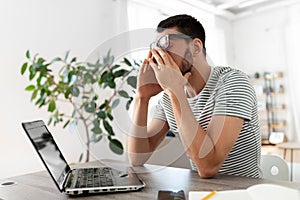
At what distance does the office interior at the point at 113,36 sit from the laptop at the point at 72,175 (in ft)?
1.41

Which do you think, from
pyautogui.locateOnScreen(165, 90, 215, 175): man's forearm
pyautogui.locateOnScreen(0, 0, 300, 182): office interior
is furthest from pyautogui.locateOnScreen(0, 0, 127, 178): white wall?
pyautogui.locateOnScreen(165, 90, 215, 175): man's forearm

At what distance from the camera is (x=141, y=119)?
1.22 meters

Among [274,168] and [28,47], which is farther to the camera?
[28,47]

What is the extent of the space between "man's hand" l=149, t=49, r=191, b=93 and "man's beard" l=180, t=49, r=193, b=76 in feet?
0.25

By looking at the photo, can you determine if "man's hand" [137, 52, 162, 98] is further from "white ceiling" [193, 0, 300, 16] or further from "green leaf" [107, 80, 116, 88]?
"white ceiling" [193, 0, 300, 16]

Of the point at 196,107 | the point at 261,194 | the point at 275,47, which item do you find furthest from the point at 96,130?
the point at 275,47

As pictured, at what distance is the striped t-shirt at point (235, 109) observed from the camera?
98cm

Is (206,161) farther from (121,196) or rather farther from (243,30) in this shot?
(243,30)

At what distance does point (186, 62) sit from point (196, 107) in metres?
0.16

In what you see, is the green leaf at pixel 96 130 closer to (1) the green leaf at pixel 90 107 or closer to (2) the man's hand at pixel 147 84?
(1) the green leaf at pixel 90 107

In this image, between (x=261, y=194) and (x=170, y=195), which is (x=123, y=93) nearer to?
(x=170, y=195)

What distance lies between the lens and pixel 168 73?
990 mm

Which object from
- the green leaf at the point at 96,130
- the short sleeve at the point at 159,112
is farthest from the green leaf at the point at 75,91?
the short sleeve at the point at 159,112

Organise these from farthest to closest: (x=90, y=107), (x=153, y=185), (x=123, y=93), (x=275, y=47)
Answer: (x=275, y=47) → (x=90, y=107) → (x=123, y=93) → (x=153, y=185)
